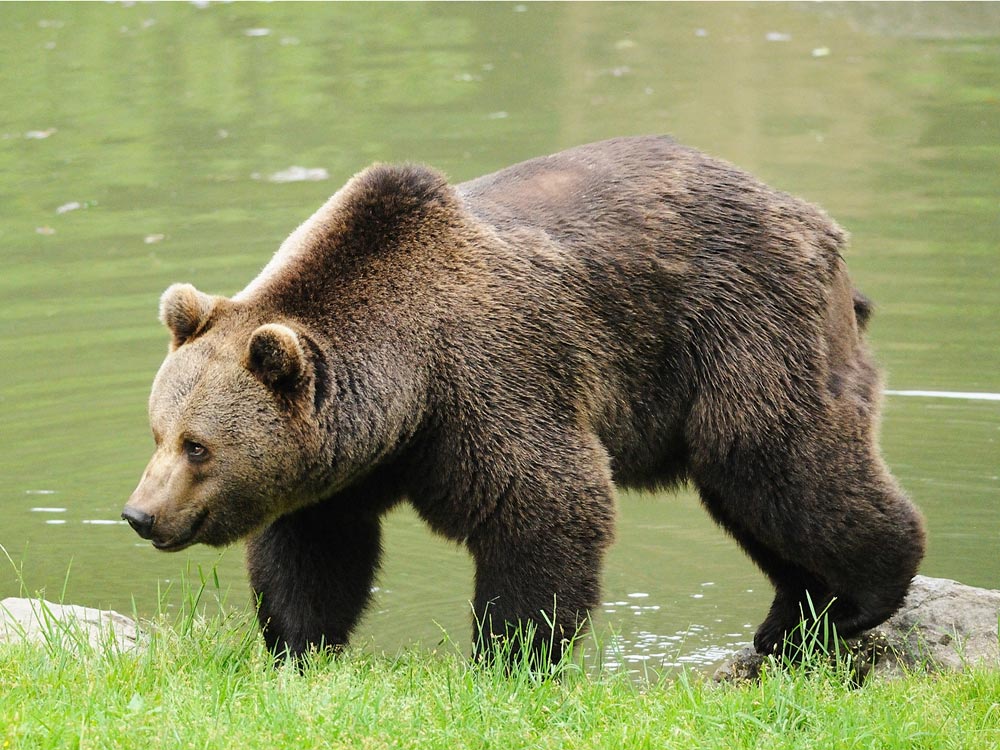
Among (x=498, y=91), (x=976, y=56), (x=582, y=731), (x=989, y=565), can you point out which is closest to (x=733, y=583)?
(x=989, y=565)

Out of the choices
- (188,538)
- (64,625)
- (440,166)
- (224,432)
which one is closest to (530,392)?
(224,432)

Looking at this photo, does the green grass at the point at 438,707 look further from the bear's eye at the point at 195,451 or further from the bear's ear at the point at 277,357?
the bear's ear at the point at 277,357

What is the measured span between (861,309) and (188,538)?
3389mm

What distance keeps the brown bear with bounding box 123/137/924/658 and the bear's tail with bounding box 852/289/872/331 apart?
140mm

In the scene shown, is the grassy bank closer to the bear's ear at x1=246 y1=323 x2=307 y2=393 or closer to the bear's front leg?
the bear's front leg

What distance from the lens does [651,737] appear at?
5215mm

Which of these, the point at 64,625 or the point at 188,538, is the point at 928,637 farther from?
the point at 64,625

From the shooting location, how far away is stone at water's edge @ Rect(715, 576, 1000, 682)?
7.16m

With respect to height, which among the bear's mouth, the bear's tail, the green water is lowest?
the green water

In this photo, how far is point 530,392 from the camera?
652 centimetres

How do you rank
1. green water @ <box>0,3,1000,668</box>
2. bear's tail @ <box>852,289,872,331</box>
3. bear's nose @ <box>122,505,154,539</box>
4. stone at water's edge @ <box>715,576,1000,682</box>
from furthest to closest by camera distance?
green water @ <box>0,3,1000,668</box>, bear's tail @ <box>852,289,872,331</box>, stone at water's edge @ <box>715,576,1000,682</box>, bear's nose @ <box>122,505,154,539</box>

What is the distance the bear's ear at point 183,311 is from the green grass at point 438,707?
124cm

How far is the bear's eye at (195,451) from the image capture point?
608cm

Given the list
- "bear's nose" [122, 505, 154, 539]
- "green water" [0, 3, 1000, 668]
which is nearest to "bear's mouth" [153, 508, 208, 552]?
"bear's nose" [122, 505, 154, 539]
